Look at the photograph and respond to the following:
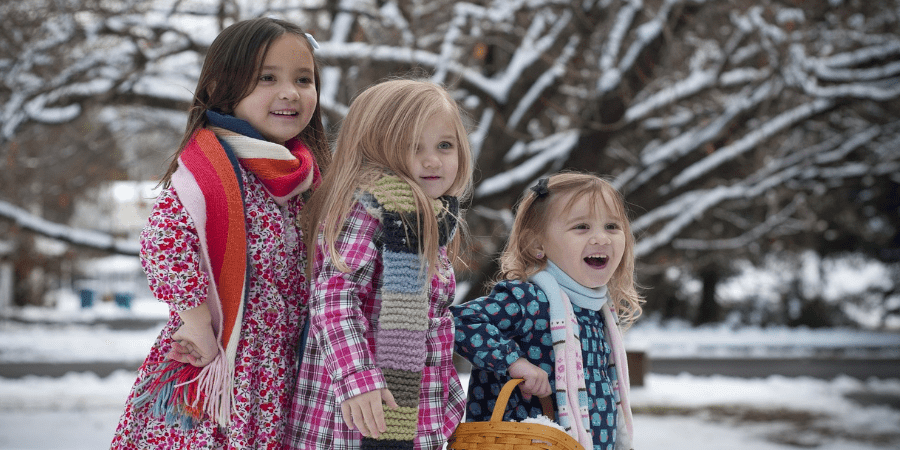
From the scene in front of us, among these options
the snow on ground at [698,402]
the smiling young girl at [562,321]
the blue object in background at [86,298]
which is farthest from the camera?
the blue object in background at [86,298]

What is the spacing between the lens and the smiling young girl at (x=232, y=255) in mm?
1924

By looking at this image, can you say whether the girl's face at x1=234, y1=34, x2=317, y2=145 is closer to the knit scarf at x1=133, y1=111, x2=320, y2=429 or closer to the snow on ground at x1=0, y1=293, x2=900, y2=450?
the knit scarf at x1=133, y1=111, x2=320, y2=429

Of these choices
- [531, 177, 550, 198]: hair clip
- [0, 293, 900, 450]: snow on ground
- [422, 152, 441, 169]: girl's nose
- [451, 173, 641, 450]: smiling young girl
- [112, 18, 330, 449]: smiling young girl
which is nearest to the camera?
[112, 18, 330, 449]: smiling young girl

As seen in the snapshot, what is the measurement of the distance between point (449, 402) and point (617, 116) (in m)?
3.65

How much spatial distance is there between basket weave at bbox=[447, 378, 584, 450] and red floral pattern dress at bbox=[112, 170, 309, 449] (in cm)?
49

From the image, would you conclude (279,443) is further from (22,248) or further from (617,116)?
(22,248)

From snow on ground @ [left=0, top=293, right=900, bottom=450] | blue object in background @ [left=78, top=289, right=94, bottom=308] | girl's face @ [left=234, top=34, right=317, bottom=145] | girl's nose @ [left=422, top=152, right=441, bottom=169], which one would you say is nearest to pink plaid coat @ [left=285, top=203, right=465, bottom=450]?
girl's nose @ [left=422, top=152, right=441, bottom=169]

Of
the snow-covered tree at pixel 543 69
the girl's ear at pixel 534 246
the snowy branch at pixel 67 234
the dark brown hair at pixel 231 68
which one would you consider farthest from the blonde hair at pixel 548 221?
the snowy branch at pixel 67 234

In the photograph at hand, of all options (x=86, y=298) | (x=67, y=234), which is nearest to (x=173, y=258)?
(x=67, y=234)

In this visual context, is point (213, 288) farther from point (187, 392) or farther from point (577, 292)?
point (577, 292)

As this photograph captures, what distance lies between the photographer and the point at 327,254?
194 cm

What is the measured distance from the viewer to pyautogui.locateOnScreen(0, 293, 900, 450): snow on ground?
6.80 metres

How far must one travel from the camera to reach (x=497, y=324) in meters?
2.25

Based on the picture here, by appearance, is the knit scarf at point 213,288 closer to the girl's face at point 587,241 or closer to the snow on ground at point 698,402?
the girl's face at point 587,241
